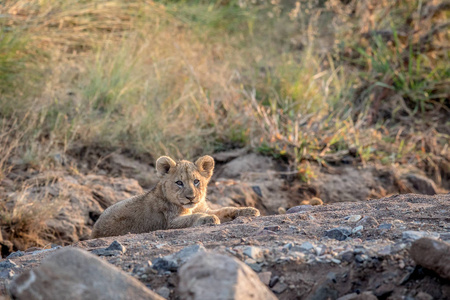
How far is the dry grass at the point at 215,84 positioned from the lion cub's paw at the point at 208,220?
261 centimetres

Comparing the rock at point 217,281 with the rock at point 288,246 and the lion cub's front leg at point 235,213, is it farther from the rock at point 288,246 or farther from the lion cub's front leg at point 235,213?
the lion cub's front leg at point 235,213

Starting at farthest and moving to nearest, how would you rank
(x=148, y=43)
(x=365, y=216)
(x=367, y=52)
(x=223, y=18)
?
(x=223, y=18) < (x=367, y=52) < (x=148, y=43) < (x=365, y=216)

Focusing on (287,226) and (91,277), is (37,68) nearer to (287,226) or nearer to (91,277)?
(287,226)

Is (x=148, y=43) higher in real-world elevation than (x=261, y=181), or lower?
higher

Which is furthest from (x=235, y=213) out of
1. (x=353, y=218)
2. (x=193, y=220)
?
(x=353, y=218)

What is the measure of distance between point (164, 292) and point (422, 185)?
5.58 m

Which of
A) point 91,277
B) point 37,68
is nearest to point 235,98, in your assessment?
point 37,68

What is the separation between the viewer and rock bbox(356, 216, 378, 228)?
165 inches

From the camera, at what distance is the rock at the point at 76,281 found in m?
2.74

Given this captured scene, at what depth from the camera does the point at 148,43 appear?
9711 millimetres

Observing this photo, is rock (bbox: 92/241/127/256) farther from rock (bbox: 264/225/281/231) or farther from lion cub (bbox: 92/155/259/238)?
lion cub (bbox: 92/155/259/238)

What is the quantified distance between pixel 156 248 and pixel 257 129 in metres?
4.69

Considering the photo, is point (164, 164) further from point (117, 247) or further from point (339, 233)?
point (339, 233)

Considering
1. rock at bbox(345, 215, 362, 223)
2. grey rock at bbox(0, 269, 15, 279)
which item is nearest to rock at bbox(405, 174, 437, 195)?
rock at bbox(345, 215, 362, 223)
